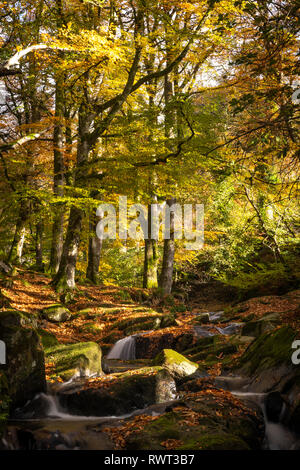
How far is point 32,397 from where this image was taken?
556cm

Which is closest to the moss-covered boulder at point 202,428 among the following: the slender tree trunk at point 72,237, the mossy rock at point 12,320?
the mossy rock at point 12,320

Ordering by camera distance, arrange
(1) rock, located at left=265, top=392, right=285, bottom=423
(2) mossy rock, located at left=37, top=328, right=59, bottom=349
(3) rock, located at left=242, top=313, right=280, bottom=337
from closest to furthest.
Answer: (1) rock, located at left=265, top=392, right=285, bottom=423, (2) mossy rock, located at left=37, top=328, right=59, bottom=349, (3) rock, located at left=242, top=313, right=280, bottom=337

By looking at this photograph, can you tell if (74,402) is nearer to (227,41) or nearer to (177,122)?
(177,122)

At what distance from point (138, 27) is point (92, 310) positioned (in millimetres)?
10087

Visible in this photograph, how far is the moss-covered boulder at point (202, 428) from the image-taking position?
394cm

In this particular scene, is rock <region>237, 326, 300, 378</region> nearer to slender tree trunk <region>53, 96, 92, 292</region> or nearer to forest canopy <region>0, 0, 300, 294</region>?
forest canopy <region>0, 0, 300, 294</region>

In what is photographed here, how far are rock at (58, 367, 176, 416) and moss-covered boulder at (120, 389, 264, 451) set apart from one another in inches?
27.5

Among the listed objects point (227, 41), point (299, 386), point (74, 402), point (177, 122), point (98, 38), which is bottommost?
point (74, 402)

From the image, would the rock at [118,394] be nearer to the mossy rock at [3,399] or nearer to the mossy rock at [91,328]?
the mossy rock at [3,399]

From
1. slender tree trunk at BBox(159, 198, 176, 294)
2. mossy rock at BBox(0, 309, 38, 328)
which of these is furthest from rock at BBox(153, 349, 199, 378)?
slender tree trunk at BBox(159, 198, 176, 294)

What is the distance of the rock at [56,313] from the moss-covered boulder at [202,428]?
670 centimetres

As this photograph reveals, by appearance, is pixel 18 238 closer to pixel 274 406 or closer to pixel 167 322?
pixel 167 322

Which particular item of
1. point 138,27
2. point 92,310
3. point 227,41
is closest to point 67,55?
point 138,27

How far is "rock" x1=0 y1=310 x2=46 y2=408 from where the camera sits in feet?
17.1
